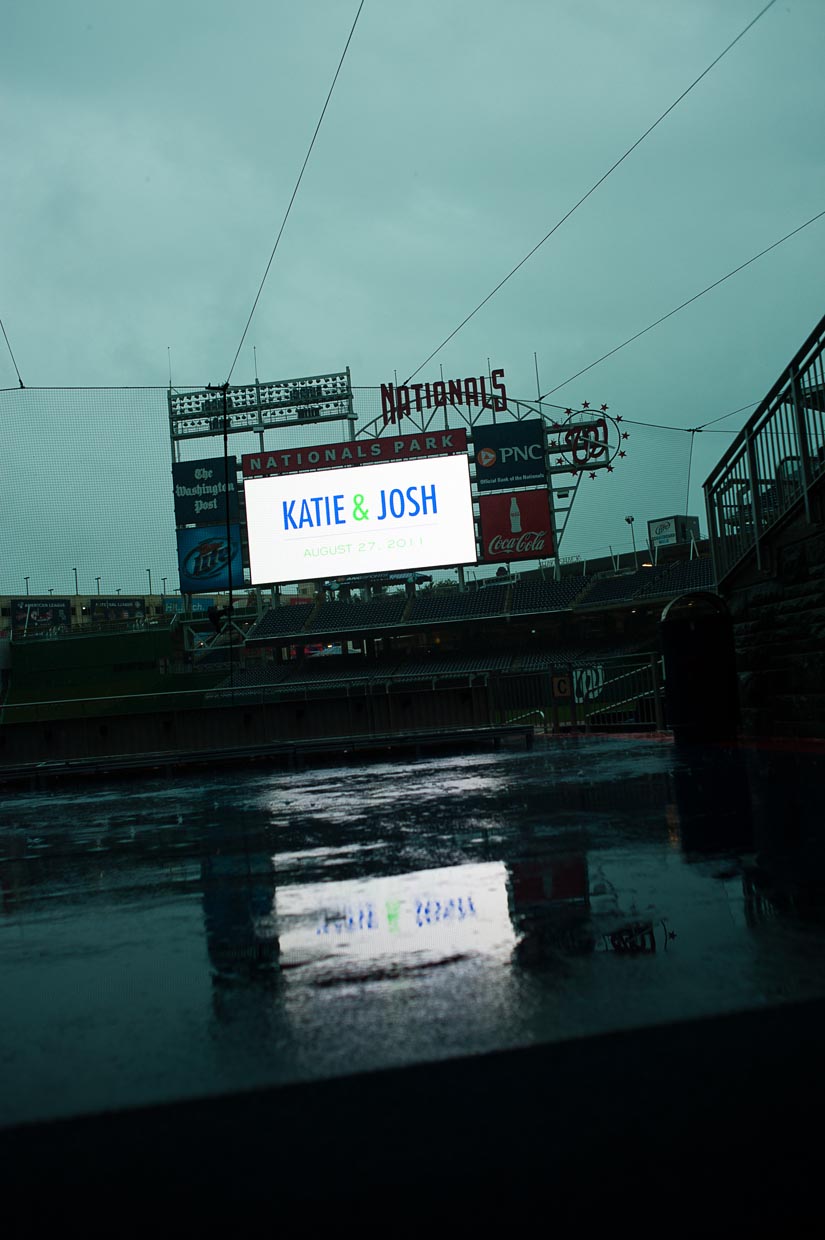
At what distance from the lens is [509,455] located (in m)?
50.5

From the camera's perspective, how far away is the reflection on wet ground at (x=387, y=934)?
122 inches

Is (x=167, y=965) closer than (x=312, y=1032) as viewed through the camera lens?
No

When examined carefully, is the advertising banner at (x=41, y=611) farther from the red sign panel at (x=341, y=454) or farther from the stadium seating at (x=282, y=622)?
the red sign panel at (x=341, y=454)

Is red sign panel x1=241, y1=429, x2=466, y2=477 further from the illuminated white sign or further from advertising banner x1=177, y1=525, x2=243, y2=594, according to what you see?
advertising banner x1=177, y1=525, x2=243, y2=594

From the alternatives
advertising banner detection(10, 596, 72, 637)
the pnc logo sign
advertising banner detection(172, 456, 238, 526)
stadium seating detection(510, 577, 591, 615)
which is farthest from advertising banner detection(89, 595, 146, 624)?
the pnc logo sign

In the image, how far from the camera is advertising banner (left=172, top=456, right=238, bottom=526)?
176ft

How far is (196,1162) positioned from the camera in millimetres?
2383

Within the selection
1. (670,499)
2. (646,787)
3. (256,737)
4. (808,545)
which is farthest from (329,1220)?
(670,499)

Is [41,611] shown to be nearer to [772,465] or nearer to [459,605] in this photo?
[459,605]

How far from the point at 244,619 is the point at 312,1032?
61950 millimetres

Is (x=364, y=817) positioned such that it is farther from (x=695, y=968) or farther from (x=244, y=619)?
(x=244, y=619)

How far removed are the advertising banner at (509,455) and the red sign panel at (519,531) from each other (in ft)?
3.98

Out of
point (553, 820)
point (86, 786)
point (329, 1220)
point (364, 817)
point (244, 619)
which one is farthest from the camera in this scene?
point (244, 619)

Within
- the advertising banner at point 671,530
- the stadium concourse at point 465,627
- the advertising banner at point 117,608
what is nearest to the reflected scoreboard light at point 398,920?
the stadium concourse at point 465,627
